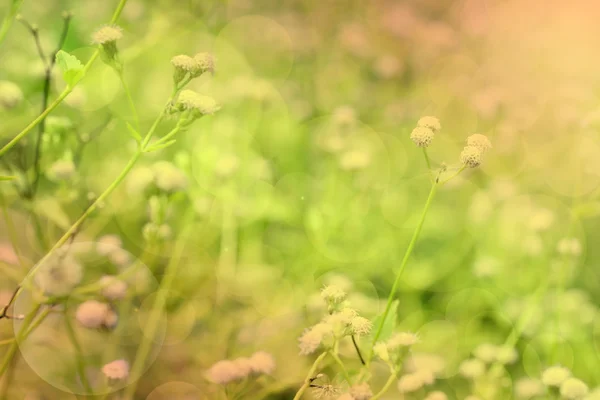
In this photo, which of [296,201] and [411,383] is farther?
[296,201]

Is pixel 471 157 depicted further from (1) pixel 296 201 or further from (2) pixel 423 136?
(1) pixel 296 201

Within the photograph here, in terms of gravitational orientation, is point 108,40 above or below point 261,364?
above

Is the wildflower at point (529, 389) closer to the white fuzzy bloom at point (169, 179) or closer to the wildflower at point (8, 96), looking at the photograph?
the white fuzzy bloom at point (169, 179)

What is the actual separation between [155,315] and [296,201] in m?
0.24

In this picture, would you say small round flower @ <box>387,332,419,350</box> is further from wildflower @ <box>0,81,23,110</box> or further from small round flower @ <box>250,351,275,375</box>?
wildflower @ <box>0,81,23,110</box>

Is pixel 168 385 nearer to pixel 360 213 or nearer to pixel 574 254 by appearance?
pixel 360 213

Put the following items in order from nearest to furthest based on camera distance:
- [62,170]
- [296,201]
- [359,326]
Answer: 1. [359,326]
2. [62,170]
3. [296,201]

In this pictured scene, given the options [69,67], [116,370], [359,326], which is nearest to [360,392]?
[359,326]

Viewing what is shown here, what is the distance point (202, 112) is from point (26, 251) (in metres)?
0.21

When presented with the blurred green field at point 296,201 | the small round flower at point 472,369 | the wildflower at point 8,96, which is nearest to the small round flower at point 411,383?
the blurred green field at point 296,201

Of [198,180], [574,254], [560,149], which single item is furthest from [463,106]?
[198,180]

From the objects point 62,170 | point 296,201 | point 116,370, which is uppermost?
point 296,201

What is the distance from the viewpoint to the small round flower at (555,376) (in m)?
0.46

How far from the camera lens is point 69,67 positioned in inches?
14.1
